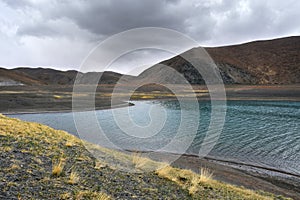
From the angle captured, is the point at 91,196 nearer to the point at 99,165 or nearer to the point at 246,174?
the point at 99,165

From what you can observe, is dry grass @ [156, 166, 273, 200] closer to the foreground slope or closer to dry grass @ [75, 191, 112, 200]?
the foreground slope

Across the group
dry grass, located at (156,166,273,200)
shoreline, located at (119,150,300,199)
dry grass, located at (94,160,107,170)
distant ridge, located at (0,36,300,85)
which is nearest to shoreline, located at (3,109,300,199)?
shoreline, located at (119,150,300,199)

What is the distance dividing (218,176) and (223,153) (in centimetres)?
600

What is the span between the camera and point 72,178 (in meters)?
7.00

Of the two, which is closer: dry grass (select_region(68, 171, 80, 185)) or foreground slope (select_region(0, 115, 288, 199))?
foreground slope (select_region(0, 115, 288, 199))

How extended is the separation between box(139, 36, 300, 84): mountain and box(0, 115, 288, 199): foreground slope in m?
114

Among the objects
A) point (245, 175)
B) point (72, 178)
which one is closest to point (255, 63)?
point (245, 175)

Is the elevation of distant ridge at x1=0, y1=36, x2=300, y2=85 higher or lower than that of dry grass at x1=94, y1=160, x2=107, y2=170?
higher

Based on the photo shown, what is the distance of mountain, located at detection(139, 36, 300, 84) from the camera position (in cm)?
13812

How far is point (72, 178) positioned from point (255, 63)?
547 ft

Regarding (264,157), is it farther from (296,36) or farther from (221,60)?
(296,36)

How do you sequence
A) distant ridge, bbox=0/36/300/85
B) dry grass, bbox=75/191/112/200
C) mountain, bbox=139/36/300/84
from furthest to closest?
distant ridge, bbox=0/36/300/85 → mountain, bbox=139/36/300/84 → dry grass, bbox=75/191/112/200

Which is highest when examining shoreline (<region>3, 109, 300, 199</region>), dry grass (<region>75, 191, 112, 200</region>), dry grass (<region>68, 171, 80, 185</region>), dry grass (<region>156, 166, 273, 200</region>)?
dry grass (<region>68, 171, 80, 185</region>)

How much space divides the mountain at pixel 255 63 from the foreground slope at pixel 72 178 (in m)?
114
